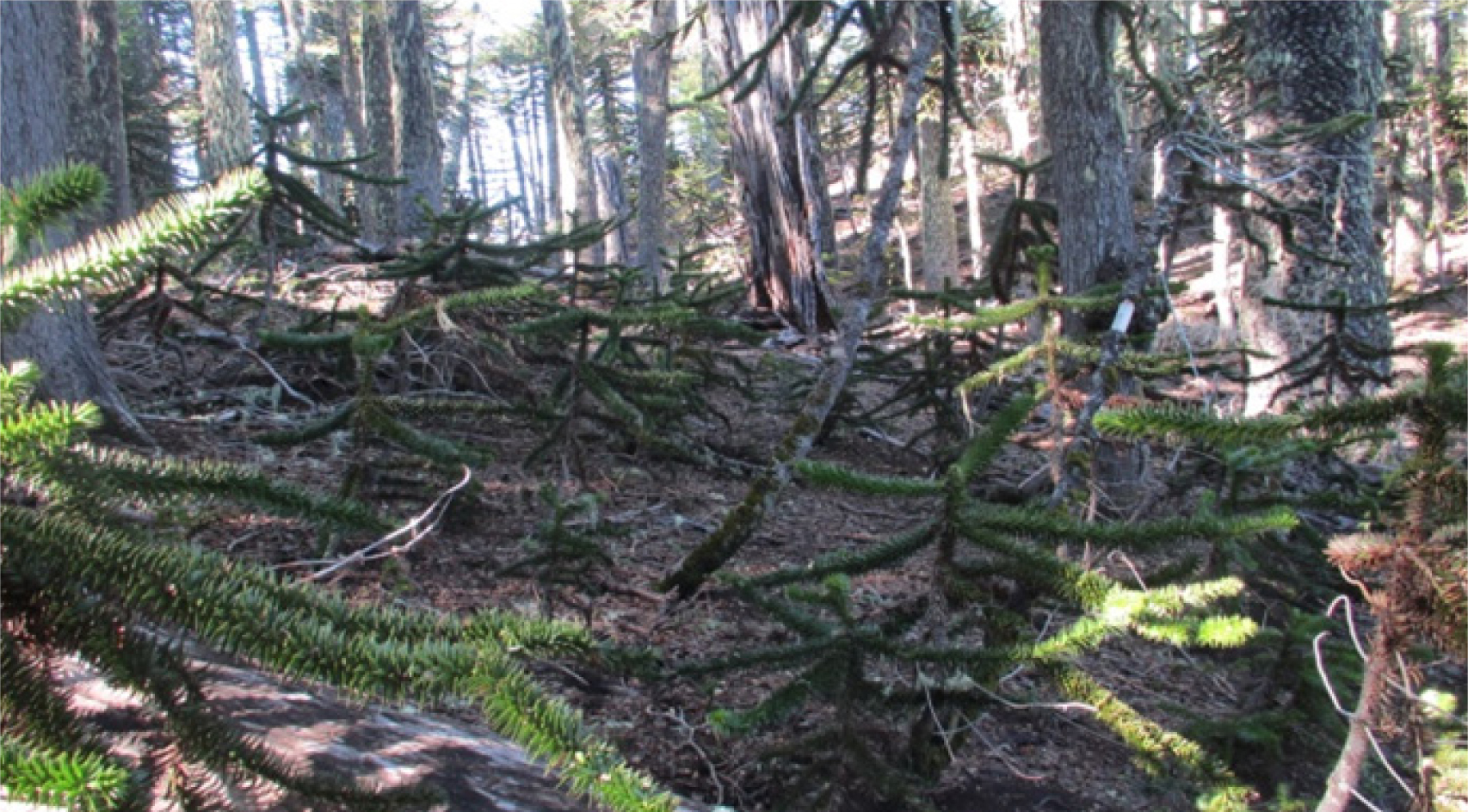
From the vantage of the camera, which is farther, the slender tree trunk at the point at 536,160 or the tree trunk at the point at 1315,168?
the slender tree trunk at the point at 536,160

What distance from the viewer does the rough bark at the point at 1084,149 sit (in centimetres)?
585

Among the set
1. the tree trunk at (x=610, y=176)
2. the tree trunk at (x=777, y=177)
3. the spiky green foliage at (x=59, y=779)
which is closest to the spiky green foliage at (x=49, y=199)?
the spiky green foliage at (x=59, y=779)

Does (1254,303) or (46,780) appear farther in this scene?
(1254,303)

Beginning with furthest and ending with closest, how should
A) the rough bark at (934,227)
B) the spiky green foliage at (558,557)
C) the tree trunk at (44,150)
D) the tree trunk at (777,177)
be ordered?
the rough bark at (934,227), the tree trunk at (777,177), the tree trunk at (44,150), the spiky green foliage at (558,557)

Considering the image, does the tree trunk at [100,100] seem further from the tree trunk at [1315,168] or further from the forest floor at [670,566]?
the tree trunk at [1315,168]

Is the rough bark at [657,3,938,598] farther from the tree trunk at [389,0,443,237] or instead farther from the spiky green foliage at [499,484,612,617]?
the tree trunk at [389,0,443,237]

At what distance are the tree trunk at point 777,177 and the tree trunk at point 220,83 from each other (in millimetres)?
9527

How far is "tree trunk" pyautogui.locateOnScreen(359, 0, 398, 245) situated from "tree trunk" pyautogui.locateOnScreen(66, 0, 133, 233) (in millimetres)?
6926

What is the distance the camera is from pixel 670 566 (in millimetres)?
4738

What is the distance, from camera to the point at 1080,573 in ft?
7.64

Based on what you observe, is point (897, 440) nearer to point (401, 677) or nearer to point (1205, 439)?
point (1205, 439)

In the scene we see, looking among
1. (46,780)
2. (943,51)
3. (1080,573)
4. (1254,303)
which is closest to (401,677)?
(46,780)

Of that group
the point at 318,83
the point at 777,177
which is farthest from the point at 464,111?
the point at 777,177

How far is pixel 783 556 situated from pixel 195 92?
3303 centimetres
